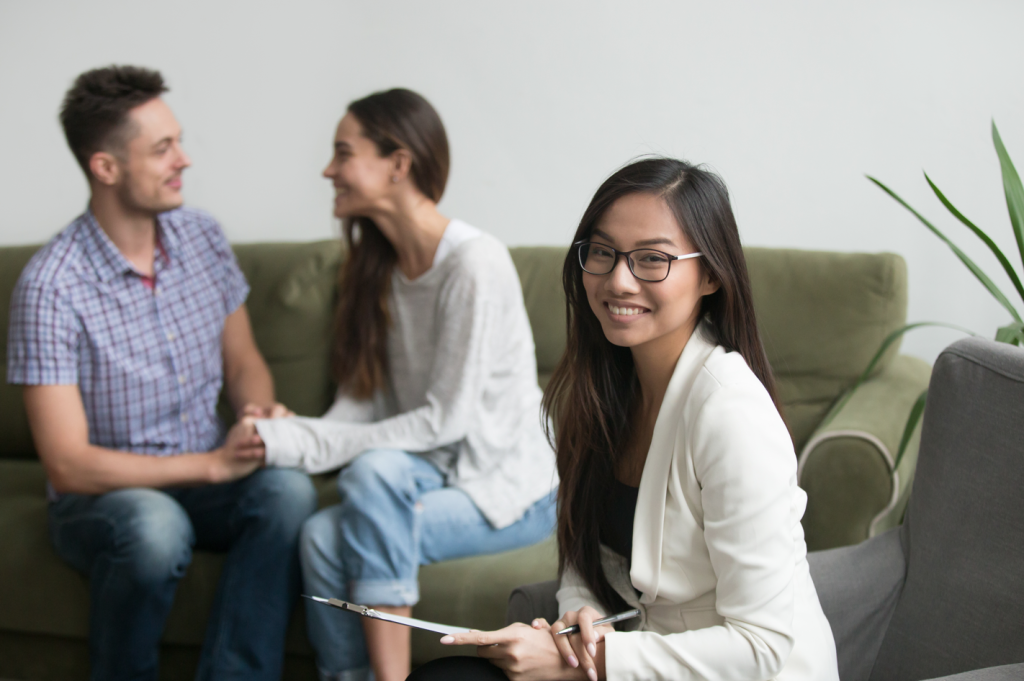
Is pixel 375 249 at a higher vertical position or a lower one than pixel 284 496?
higher

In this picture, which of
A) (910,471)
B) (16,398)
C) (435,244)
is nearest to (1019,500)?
(910,471)

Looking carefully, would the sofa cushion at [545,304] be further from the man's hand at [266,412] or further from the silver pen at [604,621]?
the silver pen at [604,621]

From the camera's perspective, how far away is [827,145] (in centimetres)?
226

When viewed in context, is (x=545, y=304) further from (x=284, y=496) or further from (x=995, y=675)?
(x=995, y=675)

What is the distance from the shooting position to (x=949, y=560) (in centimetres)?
117

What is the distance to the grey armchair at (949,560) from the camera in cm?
110

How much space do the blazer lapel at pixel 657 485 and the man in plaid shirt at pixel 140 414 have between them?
3.08ft

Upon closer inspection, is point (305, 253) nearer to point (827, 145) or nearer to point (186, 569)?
point (186, 569)

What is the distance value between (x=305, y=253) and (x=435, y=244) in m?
0.57

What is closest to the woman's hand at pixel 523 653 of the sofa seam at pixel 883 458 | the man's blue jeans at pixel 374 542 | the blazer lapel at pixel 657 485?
the blazer lapel at pixel 657 485

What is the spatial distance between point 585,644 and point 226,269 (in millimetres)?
1506

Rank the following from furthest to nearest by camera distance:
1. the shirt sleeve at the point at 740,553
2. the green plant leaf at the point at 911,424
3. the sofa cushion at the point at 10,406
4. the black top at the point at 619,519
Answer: the sofa cushion at the point at 10,406, the green plant leaf at the point at 911,424, the black top at the point at 619,519, the shirt sleeve at the point at 740,553

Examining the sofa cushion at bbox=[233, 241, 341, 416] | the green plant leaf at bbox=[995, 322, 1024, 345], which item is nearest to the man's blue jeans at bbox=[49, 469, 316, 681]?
the sofa cushion at bbox=[233, 241, 341, 416]

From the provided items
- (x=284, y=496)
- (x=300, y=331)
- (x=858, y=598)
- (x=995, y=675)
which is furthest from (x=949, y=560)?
(x=300, y=331)
